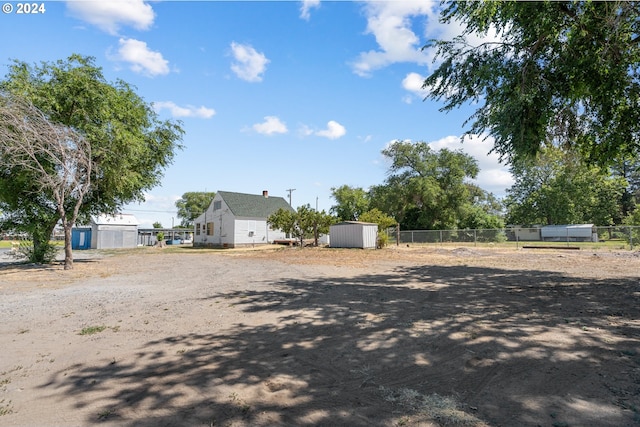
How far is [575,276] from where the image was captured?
445 inches

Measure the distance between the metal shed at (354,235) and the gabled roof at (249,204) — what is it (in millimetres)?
11657

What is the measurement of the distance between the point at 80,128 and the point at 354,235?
67.4 ft

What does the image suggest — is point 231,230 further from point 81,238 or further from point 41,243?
point 41,243

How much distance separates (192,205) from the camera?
81438 mm

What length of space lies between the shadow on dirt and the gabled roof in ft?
103

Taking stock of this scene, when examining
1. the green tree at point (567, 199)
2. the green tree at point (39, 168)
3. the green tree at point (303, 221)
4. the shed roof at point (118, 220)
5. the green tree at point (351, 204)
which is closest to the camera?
the green tree at point (39, 168)

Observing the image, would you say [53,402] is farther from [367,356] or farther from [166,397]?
[367,356]

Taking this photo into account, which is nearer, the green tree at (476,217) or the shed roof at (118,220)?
→ the shed roof at (118,220)

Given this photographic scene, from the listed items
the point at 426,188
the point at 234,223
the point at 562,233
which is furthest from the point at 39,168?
the point at 562,233

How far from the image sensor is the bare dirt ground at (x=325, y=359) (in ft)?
9.96

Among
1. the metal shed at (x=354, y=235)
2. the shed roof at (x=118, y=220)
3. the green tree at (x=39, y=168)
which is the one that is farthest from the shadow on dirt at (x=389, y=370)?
the shed roof at (x=118, y=220)

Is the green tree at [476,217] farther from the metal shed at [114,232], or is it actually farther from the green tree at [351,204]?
the metal shed at [114,232]

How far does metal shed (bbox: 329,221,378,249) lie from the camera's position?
28969 millimetres

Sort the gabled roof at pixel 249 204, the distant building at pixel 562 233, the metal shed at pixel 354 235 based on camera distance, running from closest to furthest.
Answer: the metal shed at pixel 354 235 → the gabled roof at pixel 249 204 → the distant building at pixel 562 233
